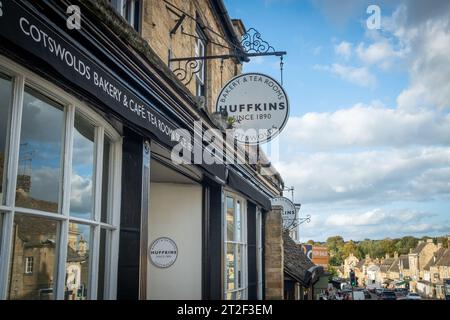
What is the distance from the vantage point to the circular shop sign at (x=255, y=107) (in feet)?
26.6

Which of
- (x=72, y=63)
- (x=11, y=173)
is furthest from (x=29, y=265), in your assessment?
(x=72, y=63)

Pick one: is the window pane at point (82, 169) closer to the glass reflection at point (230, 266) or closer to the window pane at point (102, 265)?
the window pane at point (102, 265)

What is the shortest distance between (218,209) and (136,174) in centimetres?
299

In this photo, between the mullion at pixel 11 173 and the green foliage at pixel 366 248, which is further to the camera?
the green foliage at pixel 366 248

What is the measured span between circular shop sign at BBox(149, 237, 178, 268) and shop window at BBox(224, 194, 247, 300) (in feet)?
3.23

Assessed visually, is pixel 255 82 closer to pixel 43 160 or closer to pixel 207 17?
pixel 207 17

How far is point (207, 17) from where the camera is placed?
10.8 m

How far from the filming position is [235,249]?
29.7ft

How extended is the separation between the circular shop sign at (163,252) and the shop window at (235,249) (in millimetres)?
985

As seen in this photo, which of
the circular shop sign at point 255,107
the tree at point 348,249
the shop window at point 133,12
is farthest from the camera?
the tree at point 348,249

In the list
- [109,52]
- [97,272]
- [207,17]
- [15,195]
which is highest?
[207,17]

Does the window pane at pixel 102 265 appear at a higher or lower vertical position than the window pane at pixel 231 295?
higher

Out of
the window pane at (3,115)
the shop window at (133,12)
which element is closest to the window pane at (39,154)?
the window pane at (3,115)

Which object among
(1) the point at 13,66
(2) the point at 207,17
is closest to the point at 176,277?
(1) the point at 13,66
